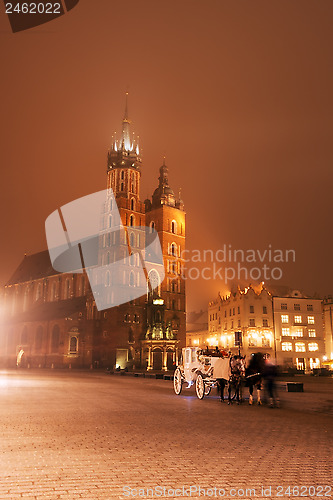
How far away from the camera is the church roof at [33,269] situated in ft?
306

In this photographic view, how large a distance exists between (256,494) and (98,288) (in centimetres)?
7200

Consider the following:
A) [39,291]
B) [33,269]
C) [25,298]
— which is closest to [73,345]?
[39,291]

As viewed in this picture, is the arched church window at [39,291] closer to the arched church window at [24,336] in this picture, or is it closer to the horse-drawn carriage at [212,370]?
the arched church window at [24,336]

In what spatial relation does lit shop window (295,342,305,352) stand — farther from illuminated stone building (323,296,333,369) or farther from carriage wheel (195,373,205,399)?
carriage wheel (195,373,205,399)

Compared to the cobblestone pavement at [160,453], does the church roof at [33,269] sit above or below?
above

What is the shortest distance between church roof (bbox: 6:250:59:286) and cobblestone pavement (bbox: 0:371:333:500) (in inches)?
3175

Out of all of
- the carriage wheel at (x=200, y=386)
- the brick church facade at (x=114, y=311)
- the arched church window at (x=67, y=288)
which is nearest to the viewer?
the carriage wheel at (x=200, y=386)

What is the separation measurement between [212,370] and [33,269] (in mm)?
85992

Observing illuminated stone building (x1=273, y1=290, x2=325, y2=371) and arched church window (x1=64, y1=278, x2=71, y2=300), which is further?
arched church window (x1=64, y1=278, x2=71, y2=300)

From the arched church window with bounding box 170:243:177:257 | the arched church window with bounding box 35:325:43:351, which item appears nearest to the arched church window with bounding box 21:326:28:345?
the arched church window with bounding box 35:325:43:351

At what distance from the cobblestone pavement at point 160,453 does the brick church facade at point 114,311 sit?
53680 millimetres

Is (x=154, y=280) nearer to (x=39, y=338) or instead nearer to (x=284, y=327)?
(x=39, y=338)

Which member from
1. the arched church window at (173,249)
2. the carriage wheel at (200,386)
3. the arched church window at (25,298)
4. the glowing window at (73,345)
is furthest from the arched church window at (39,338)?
the carriage wheel at (200,386)

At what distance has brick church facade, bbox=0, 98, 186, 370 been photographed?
240 ft
